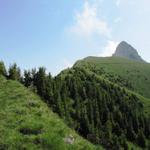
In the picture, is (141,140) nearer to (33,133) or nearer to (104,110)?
(104,110)

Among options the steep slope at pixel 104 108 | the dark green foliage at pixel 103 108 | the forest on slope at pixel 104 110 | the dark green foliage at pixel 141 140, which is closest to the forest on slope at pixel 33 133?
the forest on slope at pixel 104 110

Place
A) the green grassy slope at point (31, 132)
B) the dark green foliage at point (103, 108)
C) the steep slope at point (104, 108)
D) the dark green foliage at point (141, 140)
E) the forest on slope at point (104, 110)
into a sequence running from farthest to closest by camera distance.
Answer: the dark green foliage at point (141, 140) < the steep slope at point (104, 108) < the dark green foliage at point (103, 108) < the forest on slope at point (104, 110) < the green grassy slope at point (31, 132)

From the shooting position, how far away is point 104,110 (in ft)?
493

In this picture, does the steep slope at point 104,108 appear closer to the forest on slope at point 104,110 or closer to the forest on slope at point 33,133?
the forest on slope at point 104,110

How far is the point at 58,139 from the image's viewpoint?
16578 mm

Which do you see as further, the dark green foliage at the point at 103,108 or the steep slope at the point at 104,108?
the steep slope at the point at 104,108

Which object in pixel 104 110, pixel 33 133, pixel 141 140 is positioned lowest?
pixel 33 133

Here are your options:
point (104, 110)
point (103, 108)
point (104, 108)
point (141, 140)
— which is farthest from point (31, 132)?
point (104, 108)

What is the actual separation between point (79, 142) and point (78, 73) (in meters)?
167

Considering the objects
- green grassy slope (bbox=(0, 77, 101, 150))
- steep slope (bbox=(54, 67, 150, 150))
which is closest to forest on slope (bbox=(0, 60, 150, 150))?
steep slope (bbox=(54, 67, 150, 150))

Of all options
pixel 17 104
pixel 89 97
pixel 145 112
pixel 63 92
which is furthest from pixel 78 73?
pixel 17 104

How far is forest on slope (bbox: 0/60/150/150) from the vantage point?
10688 centimetres

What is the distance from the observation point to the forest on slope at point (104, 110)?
107 m

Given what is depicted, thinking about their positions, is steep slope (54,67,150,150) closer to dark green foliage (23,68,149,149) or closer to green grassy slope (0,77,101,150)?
dark green foliage (23,68,149,149)
